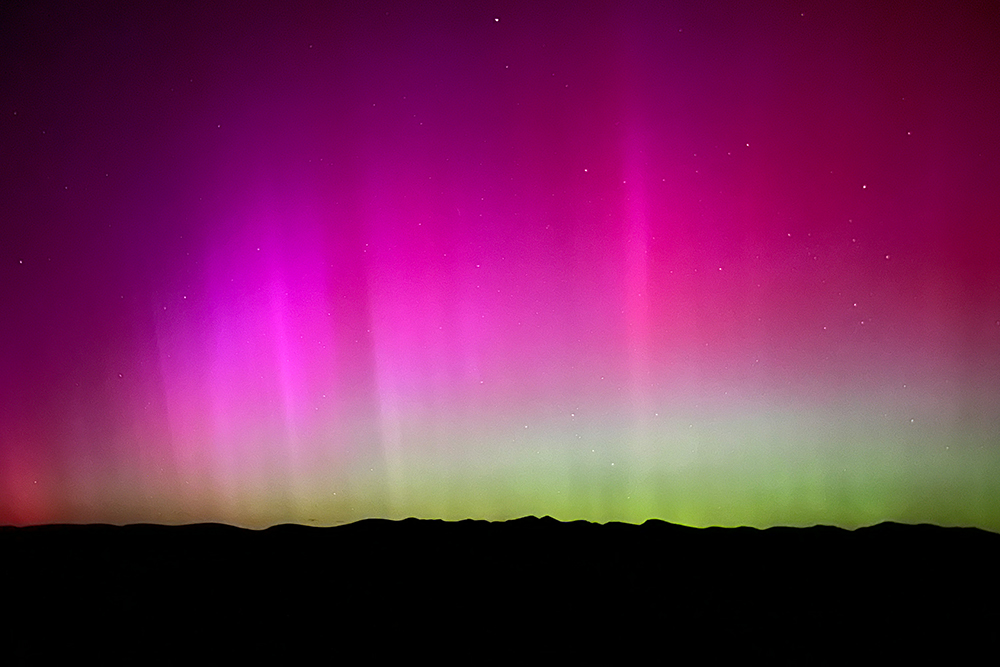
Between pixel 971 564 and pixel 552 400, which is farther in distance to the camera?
pixel 552 400

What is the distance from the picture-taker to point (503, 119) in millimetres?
1857

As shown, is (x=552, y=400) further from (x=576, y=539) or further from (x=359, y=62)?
(x=359, y=62)

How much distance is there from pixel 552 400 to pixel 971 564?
0.98 meters

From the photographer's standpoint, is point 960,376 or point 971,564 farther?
point 960,376

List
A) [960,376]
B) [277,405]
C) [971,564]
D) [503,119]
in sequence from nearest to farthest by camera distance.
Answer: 1. [971,564]
2. [960,376]
3. [503,119]
4. [277,405]

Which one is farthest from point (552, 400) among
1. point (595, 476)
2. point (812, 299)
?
point (812, 299)

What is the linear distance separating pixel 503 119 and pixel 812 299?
90 cm

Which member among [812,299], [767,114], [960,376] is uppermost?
[767,114]

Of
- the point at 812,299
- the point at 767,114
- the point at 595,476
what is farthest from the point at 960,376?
the point at 595,476

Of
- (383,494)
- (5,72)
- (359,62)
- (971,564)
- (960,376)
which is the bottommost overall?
(971,564)

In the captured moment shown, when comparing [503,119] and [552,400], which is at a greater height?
[503,119]

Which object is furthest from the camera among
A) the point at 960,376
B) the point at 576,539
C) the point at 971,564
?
the point at 960,376

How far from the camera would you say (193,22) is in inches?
77.2

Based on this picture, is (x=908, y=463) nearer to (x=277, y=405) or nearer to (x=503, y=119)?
(x=503, y=119)
